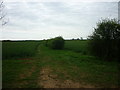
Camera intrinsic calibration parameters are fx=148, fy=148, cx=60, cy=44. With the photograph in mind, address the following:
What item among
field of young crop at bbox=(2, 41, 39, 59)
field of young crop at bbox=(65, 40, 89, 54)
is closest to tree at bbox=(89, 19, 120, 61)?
field of young crop at bbox=(65, 40, 89, 54)

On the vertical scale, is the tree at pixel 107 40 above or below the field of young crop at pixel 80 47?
above

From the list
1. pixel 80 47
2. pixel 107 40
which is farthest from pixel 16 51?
pixel 80 47

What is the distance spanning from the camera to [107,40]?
14.0 m

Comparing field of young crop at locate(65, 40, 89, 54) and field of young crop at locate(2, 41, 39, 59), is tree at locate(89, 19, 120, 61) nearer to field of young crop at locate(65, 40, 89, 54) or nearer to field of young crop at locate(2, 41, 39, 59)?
field of young crop at locate(65, 40, 89, 54)

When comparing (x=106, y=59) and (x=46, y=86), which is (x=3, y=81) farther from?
(x=106, y=59)

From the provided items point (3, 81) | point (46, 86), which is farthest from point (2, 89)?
point (46, 86)

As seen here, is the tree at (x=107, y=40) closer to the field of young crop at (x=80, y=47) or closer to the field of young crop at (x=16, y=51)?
the field of young crop at (x=80, y=47)

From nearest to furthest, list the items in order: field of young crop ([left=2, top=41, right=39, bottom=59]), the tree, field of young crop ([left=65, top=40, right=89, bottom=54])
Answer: the tree, field of young crop ([left=65, top=40, right=89, bottom=54]), field of young crop ([left=2, top=41, right=39, bottom=59])

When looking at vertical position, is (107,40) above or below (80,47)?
above

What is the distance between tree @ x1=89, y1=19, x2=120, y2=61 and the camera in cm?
1366

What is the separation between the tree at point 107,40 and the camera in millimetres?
13656

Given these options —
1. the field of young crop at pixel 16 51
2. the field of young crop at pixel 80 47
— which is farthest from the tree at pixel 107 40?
the field of young crop at pixel 16 51

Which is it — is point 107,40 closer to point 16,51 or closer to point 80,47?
point 16,51

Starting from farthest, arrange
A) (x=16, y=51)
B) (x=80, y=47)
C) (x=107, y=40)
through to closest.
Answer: (x=80, y=47) → (x=16, y=51) → (x=107, y=40)
